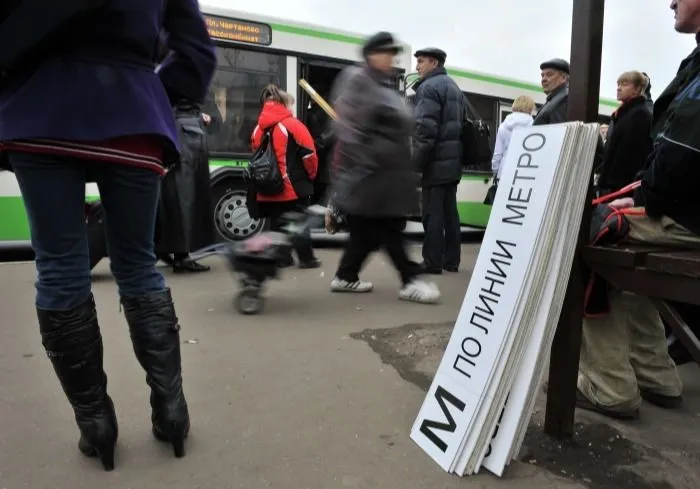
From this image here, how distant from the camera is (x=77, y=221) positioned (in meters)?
1.86

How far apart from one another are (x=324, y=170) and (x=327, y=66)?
53.4 inches

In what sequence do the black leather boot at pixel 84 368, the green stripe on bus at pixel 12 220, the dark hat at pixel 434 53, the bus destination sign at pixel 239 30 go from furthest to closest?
the bus destination sign at pixel 239 30 → the green stripe on bus at pixel 12 220 → the dark hat at pixel 434 53 → the black leather boot at pixel 84 368

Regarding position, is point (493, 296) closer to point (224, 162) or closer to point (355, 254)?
point (355, 254)

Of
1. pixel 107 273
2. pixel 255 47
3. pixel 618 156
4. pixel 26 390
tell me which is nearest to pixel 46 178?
pixel 26 390

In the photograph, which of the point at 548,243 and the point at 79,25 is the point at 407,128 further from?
the point at 79,25

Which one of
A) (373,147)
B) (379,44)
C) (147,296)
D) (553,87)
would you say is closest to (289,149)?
(373,147)

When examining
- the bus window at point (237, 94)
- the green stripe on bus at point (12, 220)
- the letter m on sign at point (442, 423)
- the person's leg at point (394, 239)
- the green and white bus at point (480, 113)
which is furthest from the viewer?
the green and white bus at point (480, 113)

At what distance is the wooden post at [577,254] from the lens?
204cm

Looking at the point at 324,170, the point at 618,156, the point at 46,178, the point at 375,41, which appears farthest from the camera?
the point at 324,170

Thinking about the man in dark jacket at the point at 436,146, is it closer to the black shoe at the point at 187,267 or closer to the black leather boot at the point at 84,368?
the black shoe at the point at 187,267

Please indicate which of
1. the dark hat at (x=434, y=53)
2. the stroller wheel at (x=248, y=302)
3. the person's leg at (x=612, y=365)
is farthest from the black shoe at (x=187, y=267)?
the person's leg at (x=612, y=365)

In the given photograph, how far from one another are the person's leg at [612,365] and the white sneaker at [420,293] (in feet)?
6.26

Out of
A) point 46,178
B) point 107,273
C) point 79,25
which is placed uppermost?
point 79,25

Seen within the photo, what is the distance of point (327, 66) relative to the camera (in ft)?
26.3
